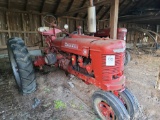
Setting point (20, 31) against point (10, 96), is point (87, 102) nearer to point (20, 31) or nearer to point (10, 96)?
point (10, 96)

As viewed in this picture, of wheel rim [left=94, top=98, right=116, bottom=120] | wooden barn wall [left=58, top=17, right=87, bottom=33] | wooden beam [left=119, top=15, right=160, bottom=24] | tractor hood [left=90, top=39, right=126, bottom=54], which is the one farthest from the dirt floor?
wooden beam [left=119, top=15, right=160, bottom=24]

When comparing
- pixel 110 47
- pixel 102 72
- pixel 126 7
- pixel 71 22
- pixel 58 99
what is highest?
pixel 126 7

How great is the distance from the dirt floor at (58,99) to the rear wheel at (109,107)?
18cm

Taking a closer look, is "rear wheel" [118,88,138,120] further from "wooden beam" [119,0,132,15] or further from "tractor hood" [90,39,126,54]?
"wooden beam" [119,0,132,15]

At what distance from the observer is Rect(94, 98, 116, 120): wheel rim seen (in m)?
1.71

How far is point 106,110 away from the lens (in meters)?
1.77

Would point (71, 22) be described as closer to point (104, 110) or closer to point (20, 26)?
point (20, 26)

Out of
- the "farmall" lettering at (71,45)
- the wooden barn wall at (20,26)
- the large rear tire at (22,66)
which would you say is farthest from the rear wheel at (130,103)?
Result: the wooden barn wall at (20,26)

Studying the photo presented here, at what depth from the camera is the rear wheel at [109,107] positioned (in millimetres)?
1585

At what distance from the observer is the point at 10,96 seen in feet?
7.80

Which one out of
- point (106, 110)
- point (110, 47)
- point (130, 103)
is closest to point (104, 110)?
point (106, 110)

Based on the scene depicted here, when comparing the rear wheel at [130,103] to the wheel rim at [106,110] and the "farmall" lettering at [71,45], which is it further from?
the "farmall" lettering at [71,45]

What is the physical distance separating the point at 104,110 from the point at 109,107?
11 centimetres

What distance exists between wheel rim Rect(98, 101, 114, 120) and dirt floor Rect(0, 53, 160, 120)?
0.20 m
